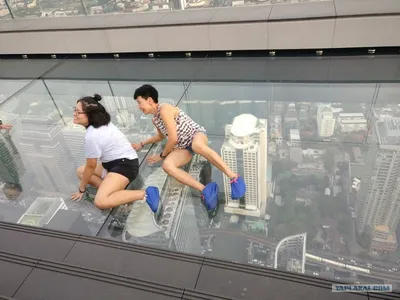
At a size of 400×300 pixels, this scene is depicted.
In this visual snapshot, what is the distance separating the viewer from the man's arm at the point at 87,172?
216 centimetres

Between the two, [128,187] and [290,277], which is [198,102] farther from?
[290,277]

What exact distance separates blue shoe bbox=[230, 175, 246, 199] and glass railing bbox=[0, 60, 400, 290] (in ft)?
0.14

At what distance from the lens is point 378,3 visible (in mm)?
3645

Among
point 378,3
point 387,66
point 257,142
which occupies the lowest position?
point 387,66

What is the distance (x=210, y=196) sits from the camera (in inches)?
77.0

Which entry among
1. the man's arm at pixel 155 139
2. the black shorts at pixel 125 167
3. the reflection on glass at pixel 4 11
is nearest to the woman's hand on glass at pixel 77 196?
the black shorts at pixel 125 167

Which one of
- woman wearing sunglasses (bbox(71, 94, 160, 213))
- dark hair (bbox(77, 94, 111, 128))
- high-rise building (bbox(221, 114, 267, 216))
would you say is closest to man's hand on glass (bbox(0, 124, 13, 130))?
woman wearing sunglasses (bbox(71, 94, 160, 213))

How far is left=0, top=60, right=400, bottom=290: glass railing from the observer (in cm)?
165

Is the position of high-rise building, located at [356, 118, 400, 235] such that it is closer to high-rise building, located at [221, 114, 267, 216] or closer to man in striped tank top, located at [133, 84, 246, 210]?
high-rise building, located at [221, 114, 267, 216]

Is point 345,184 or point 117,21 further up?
point 117,21

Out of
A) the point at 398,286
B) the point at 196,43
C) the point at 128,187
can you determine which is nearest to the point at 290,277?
the point at 398,286

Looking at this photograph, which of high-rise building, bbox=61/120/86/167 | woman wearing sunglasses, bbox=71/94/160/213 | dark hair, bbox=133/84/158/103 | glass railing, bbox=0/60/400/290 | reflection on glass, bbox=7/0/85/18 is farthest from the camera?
reflection on glass, bbox=7/0/85/18

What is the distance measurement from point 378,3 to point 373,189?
2.81m

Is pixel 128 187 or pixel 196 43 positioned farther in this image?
pixel 196 43
